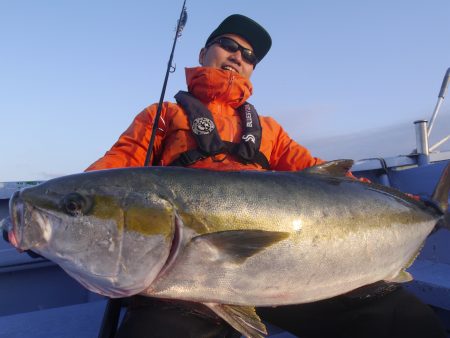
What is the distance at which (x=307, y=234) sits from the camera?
195 cm

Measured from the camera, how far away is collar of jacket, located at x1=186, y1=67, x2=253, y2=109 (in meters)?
3.48

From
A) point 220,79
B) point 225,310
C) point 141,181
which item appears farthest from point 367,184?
point 220,79

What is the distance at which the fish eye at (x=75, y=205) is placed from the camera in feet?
5.67

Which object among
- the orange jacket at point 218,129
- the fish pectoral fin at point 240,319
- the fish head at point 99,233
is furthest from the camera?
the orange jacket at point 218,129

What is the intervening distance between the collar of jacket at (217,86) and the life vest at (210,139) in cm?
14

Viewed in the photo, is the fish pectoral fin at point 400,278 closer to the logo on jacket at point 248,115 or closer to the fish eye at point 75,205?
the logo on jacket at point 248,115

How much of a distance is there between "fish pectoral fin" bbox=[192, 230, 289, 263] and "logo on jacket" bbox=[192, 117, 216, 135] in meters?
1.52

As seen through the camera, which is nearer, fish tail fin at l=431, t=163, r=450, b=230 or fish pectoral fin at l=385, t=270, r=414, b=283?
fish pectoral fin at l=385, t=270, r=414, b=283

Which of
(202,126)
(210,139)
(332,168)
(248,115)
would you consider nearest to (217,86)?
(248,115)

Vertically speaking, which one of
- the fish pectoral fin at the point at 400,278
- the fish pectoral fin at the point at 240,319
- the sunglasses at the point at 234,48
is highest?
the sunglasses at the point at 234,48

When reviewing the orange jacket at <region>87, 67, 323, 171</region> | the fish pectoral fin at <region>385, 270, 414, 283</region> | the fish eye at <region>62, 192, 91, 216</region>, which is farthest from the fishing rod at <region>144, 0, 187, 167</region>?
the fish pectoral fin at <region>385, 270, 414, 283</region>

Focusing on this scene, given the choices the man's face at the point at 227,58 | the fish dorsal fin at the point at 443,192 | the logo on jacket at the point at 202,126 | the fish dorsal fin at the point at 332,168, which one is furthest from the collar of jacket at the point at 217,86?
the fish dorsal fin at the point at 443,192

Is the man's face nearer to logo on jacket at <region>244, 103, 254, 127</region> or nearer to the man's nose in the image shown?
the man's nose

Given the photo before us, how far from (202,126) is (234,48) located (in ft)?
3.52
